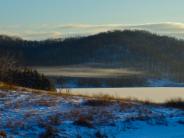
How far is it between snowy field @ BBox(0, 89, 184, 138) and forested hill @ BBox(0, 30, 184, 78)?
310 ft

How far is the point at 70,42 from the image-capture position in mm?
181625

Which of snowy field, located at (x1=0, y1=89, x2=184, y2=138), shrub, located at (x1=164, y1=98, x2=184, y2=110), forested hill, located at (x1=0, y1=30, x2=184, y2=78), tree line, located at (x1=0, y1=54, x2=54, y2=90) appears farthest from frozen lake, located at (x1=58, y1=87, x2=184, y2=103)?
forested hill, located at (x1=0, y1=30, x2=184, y2=78)

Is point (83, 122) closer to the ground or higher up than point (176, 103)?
higher up

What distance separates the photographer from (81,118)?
17.6m

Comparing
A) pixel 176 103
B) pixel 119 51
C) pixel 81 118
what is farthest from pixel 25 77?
pixel 119 51

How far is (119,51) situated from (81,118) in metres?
181

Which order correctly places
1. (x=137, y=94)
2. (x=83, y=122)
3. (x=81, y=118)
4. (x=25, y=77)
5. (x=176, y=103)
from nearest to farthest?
(x=83, y=122) → (x=81, y=118) → (x=176, y=103) → (x=137, y=94) → (x=25, y=77)

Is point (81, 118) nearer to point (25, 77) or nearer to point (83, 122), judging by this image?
point (83, 122)

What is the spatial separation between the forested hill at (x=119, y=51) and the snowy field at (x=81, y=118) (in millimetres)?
94445

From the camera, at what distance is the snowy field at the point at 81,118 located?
635 inches

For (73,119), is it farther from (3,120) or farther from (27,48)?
(27,48)

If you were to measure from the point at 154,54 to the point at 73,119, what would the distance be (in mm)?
140636

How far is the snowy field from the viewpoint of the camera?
52.9ft

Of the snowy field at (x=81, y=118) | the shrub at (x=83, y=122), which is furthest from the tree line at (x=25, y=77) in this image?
the shrub at (x=83, y=122)
